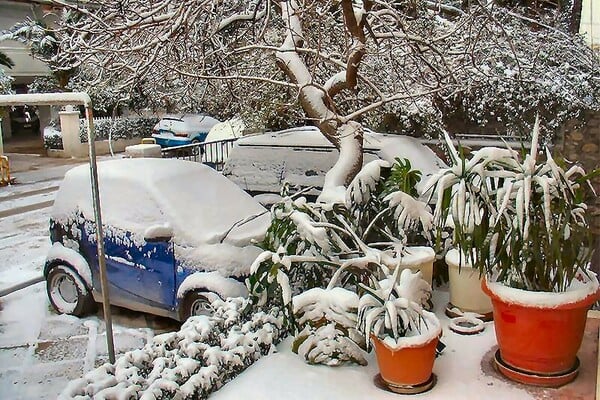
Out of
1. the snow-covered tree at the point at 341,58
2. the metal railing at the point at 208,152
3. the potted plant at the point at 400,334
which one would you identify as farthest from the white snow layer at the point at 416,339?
the metal railing at the point at 208,152

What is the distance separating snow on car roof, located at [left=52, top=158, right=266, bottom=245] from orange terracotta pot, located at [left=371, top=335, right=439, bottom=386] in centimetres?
242

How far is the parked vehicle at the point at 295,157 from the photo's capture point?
267 inches

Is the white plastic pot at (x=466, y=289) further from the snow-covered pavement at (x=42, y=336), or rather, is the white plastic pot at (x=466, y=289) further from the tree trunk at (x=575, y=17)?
the tree trunk at (x=575, y=17)

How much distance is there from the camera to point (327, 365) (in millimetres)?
3725

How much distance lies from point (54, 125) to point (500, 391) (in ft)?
62.9

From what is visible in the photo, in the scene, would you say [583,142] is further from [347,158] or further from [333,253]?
[333,253]

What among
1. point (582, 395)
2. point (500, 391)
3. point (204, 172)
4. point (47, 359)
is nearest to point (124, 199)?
point (204, 172)

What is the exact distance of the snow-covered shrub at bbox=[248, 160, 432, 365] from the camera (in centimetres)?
371

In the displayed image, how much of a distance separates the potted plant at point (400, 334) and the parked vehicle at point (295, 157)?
3.36 meters

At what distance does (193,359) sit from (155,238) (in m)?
2.08

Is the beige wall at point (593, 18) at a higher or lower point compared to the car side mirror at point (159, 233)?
higher

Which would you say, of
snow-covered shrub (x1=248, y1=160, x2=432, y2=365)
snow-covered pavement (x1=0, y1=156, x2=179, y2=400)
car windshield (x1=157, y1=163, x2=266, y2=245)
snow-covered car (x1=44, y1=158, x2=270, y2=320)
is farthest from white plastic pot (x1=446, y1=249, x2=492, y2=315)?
snow-covered pavement (x1=0, y1=156, x2=179, y2=400)

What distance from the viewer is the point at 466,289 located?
4.41 m

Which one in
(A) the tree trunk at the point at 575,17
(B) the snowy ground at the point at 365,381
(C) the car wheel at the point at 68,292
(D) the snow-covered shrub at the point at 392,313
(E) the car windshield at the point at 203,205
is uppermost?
(A) the tree trunk at the point at 575,17
